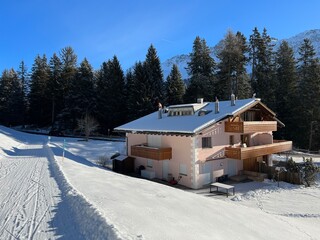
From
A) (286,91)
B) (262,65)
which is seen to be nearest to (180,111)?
(286,91)

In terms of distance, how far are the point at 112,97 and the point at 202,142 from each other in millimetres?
33861

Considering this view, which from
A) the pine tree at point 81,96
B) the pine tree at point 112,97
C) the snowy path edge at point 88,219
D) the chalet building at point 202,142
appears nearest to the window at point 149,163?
the chalet building at point 202,142

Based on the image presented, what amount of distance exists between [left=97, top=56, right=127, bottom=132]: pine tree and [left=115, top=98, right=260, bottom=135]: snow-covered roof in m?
23.7

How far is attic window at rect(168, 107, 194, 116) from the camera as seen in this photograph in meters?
26.3

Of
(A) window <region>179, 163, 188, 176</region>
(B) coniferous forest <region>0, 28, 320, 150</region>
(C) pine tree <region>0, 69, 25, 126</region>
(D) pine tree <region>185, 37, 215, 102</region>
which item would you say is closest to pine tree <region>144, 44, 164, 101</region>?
(B) coniferous forest <region>0, 28, 320, 150</region>

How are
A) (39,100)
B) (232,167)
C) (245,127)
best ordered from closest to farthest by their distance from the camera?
(245,127)
(232,167)
(39,100)

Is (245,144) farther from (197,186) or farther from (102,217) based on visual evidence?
(102,217)

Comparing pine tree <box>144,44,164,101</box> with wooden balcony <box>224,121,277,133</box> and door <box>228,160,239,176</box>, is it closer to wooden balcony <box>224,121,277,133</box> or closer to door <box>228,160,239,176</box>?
wooden balcony <box>224,121,277,133</box>

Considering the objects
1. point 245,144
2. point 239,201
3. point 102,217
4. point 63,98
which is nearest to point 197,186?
point 239,201

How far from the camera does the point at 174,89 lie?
50781 millimetres

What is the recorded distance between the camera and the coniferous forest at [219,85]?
145 feet

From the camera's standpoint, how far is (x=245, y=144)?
85.1 ft

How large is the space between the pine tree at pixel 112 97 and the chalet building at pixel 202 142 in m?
24.9

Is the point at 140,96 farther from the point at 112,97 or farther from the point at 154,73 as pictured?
the point at 112,97
